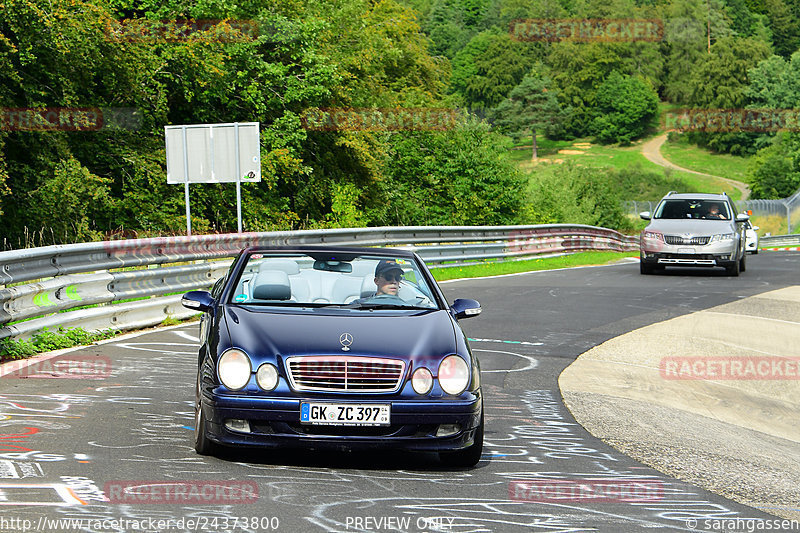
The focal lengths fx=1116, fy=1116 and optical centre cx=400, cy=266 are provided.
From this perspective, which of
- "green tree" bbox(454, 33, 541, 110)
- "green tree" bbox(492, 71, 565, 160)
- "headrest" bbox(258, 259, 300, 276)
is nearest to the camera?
"headrest" bbox(258, 259, 300, 276)

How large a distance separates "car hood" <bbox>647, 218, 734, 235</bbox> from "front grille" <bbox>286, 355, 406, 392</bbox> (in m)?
18.1

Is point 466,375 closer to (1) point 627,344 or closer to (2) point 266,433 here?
(2) point 266,433

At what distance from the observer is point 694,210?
24.3m

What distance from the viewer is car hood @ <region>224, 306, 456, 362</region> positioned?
6184 millimetres

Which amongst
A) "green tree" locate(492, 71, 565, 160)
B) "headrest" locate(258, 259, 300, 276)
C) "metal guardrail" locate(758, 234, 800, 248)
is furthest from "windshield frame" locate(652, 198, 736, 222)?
"green tree" locate(492, 71, 565, 160)

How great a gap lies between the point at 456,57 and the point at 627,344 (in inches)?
6973

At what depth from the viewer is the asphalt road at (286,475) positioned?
5.02 metres

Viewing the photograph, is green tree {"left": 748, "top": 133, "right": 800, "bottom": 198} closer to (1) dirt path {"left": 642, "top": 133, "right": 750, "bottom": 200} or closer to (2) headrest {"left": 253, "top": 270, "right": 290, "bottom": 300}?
(1) dirt path {"left": 642, "top": 133, "right": 750, "bottom": 200}

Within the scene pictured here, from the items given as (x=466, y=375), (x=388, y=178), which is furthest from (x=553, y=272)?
(x=388, y=178)

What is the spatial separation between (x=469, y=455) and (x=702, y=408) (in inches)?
151

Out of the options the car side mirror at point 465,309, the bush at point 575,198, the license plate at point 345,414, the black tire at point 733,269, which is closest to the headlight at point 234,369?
the license plate at point 345,414

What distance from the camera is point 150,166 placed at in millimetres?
30234

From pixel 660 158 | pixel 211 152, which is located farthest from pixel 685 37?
pixel 211 152

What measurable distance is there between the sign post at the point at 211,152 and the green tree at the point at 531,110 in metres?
137
